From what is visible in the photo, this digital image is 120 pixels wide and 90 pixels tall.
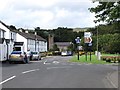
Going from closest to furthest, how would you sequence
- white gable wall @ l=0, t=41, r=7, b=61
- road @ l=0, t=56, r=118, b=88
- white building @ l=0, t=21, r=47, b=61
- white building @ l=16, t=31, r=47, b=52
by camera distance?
1. road @ l=0, t=56, r=118, b=88
2. white gable wall @ l=0, t=41, r=7, b=61
3. white building @ l=0, t=21, r=47, b=61
4. white building @ l=16, t=31, r=47, b=52

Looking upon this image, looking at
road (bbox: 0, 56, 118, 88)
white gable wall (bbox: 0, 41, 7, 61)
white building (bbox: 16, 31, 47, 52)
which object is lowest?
road (bbox: 0, 56, 118, 88)

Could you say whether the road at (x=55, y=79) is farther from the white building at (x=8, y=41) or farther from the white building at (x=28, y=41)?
the white building at (x=28, y=41)

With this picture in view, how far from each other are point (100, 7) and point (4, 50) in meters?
30.8

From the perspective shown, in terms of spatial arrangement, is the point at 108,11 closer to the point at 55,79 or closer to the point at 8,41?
the point at 55,79

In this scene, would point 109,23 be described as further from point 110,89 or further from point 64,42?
point 64,42

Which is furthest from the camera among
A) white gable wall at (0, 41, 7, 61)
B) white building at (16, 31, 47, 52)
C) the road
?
white building at (16, 31, 47, 52)

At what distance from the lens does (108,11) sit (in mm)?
25141

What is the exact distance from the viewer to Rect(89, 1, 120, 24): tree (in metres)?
22.6

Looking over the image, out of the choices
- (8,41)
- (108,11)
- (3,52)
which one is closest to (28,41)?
(8,41)

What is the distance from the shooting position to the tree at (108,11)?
891 inches

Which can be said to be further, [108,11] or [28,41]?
[28,41]

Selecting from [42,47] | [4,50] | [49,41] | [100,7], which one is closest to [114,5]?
[100,7]

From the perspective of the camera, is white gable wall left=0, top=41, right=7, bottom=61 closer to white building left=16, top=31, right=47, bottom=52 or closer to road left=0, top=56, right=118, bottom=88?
road left=0, top=56, right=118, bottom=88

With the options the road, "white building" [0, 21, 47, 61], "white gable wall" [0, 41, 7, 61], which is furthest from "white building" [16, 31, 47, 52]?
the road
